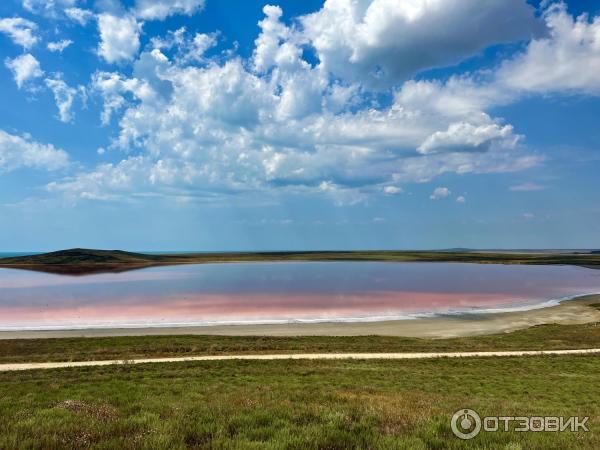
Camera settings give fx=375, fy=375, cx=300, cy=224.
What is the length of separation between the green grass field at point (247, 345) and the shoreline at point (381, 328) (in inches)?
136

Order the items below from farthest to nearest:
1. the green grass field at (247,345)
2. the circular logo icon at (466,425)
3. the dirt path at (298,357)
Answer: the green grass field at (247,345), the dirt path at (298,357), the circular logo icon at (466,425)

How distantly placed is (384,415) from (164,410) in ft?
16.4

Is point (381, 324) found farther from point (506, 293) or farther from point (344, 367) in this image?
point (506, 293)

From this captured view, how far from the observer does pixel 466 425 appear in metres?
7.34

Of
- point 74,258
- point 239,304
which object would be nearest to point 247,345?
point 239,304

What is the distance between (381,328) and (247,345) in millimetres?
16616

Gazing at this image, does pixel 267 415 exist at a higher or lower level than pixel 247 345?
higher

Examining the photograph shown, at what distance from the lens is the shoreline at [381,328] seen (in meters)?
36.4

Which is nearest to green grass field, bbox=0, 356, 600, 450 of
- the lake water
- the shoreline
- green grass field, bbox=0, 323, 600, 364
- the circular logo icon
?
the circular logo icon

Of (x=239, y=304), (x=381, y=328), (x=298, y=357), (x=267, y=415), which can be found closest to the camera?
(x=267, y=415)

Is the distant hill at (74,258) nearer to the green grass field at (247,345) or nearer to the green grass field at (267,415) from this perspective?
the green grass field at (247,345)

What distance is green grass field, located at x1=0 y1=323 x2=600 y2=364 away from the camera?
1024 inches

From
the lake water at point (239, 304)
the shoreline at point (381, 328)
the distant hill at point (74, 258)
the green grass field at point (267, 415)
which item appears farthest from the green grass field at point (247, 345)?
the distant hill at point (74, 258)

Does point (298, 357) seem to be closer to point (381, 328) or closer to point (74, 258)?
point (381, 328)
